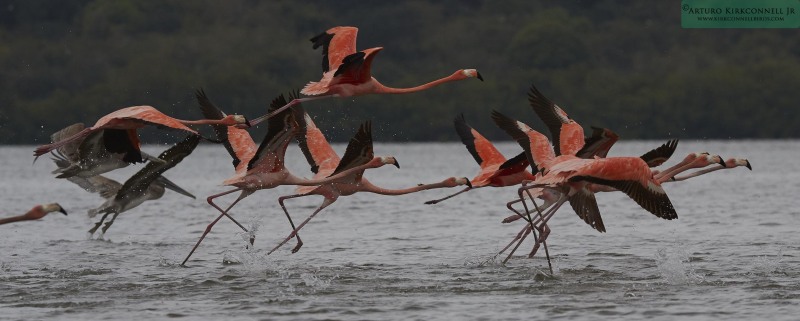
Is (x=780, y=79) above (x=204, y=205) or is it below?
above

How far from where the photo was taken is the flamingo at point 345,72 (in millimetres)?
15430

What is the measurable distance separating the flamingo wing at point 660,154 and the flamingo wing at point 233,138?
4.23m

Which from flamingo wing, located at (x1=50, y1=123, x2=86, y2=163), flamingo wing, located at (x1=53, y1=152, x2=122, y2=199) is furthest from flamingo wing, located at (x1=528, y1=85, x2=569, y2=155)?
flamingo wing, located at (x1=53, y1=152, x2=122, y2=199)

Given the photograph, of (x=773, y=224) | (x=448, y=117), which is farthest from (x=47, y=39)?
(x=773, y=224)

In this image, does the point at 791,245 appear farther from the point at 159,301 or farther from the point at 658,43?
the point at 658,43

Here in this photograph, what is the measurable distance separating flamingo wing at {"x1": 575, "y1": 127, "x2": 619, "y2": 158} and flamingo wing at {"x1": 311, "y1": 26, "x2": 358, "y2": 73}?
2.71m

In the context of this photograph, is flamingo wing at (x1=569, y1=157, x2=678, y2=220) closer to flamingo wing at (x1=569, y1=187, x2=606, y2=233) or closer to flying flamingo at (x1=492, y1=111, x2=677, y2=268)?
flying flamingo at (x1=492, y1=111, x2=677, y2=268)

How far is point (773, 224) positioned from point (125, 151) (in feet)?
35.0

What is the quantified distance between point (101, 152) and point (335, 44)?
2736mm

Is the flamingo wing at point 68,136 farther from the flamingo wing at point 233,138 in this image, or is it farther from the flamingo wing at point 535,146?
the flamingo wing at point 535,146

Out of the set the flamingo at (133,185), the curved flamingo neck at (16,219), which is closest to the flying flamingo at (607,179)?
the flamingo at (133,185)

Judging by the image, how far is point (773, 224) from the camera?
2167cm

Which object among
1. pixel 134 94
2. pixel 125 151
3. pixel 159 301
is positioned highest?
pixel 134 94

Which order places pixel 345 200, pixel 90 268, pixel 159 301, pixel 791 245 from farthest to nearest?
pixel 345 200, pixel 791 245, pixel 90 268, pixel 159 301
